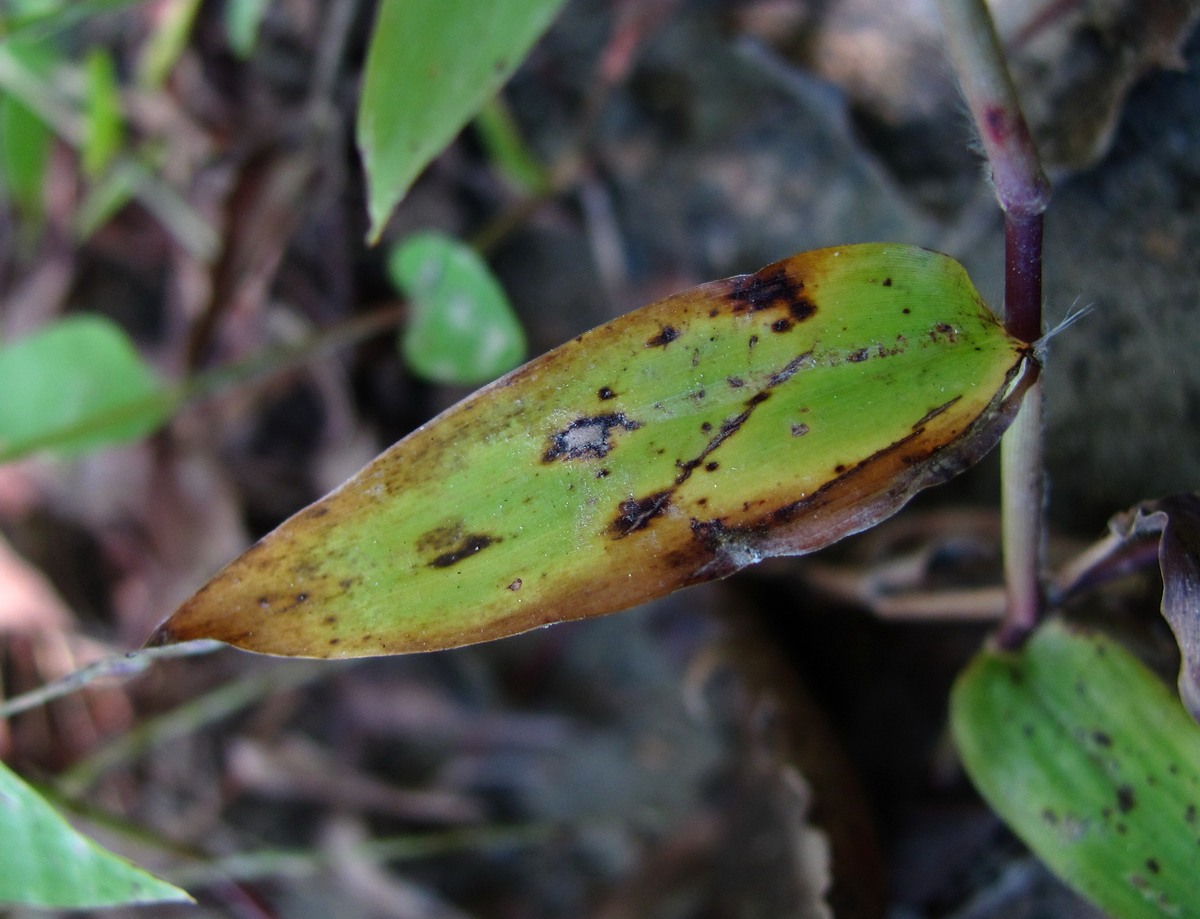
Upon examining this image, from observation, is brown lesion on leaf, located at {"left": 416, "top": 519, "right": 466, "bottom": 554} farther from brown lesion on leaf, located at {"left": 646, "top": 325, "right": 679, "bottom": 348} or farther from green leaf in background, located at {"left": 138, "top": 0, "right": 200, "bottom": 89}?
green leaf in background, located at {"left": 138, "top": 0, "right": 200, "bottom": 89}

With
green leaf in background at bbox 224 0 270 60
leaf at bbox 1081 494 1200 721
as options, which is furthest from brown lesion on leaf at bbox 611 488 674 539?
green leaf in background at bbox 224 0 270 60

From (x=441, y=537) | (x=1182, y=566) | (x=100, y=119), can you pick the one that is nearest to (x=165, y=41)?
(x=100, y=119)

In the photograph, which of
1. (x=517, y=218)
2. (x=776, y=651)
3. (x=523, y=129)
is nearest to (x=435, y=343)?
(x=517, y=218)

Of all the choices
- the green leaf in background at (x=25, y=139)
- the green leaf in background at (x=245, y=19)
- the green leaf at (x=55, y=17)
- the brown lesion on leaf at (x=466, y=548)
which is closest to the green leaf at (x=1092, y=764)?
the brown lesion on leaf at (x=466, y=548)

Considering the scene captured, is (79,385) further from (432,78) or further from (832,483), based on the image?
(832,483)

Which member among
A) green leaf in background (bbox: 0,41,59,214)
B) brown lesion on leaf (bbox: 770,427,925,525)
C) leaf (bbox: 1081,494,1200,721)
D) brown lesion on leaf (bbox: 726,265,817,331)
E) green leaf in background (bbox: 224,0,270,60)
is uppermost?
green leaf in background (bbox: 224,0,270,60)

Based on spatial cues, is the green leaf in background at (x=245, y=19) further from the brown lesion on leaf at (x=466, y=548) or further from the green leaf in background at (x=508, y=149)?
the brown lesion on leaf at (x=466, y=548)
